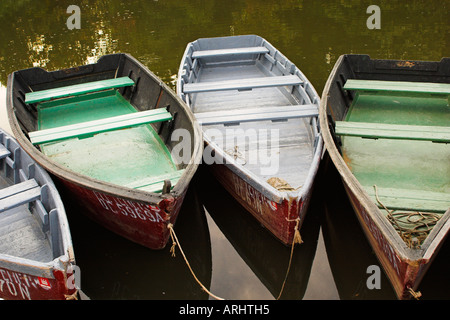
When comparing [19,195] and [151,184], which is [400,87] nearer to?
[151,184]

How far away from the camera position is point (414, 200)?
199 inches

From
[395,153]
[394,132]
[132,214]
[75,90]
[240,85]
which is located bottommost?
[395,153]

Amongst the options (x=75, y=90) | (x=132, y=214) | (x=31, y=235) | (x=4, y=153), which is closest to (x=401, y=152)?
(x=132, y=214)

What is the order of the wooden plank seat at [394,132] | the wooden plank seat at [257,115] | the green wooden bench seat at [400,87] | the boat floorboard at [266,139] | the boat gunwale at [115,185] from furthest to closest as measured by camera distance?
the green wooden bench seat at [400,87]
the wooden plank seat at [257,115]
the boat floorboard at [266,139]
the wooden plank seat at [394,132]
the boat gunwale at [115,185]

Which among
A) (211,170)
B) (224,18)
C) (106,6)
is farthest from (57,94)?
(106,6)

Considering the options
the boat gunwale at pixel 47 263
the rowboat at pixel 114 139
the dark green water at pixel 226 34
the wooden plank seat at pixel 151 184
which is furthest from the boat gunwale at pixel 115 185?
the dark green water at pixel 226 34

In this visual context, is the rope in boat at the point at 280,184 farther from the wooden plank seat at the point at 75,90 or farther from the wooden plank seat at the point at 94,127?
the wooden plank seat at the point at 75,90

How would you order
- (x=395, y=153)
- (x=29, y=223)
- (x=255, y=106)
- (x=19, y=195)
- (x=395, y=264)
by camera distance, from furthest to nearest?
(x=255, y=106) < (x=395, y=153) < (x=29, y=223) < (x=19, y=195) < (x=395, y=264)

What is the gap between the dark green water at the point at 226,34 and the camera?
5363 millimetres

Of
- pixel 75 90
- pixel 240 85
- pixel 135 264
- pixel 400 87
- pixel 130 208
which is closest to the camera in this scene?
pixel 130 208

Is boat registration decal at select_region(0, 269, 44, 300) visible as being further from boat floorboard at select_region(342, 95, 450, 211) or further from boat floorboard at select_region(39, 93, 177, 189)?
boat floorboard at select_region(342, 95, 450, 211)

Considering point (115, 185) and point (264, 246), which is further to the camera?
point (264, 246)

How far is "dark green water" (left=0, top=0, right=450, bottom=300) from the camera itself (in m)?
5.36

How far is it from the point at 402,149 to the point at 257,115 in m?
2.14
